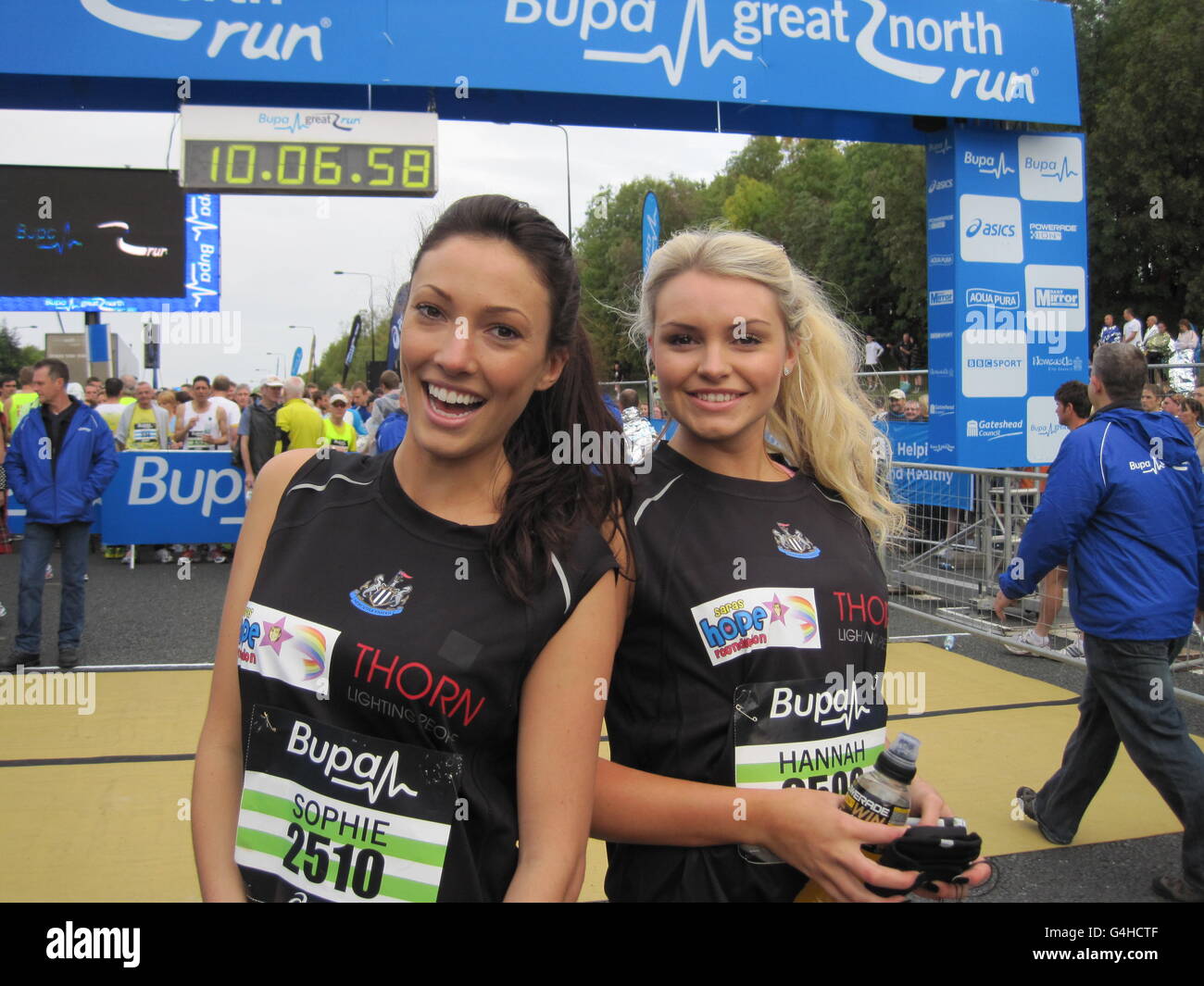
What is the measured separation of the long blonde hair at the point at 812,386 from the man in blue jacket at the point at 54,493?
20.8 feet

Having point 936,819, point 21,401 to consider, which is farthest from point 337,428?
point 936,819

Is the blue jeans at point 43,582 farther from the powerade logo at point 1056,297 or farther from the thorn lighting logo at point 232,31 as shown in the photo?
the powerade logo at point 1056,297

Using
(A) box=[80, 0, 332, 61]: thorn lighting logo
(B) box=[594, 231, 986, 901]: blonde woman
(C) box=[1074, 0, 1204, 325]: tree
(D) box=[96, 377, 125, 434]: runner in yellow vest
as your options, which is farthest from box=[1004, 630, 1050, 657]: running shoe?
(C) box=[1074, 0, 1204, 325]: tree

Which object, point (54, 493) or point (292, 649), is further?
point (54, 493)

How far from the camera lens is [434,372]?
1.64 meters

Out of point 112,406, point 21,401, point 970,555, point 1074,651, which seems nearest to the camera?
point 1074,651

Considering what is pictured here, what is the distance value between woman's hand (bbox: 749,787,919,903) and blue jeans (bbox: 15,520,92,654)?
666cm

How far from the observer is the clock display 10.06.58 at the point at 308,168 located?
27.2ft

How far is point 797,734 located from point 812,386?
0.81 metres

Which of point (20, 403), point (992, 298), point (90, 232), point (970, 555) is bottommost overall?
point (970, 555)

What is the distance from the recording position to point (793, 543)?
1911 mm

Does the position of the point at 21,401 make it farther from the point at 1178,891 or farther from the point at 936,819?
the point at 936,819

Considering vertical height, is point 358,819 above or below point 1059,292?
below
